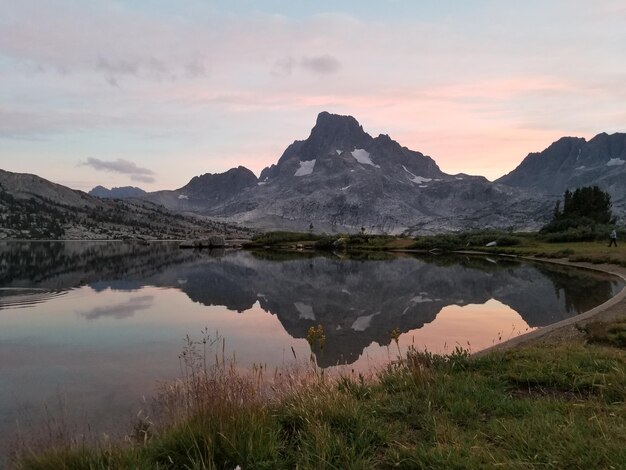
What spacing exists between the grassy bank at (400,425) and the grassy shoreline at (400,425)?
2 centimetres

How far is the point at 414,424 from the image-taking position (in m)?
7.94

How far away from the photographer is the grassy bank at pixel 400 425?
20.5ft

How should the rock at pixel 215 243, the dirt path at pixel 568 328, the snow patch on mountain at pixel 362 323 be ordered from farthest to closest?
the rock at pixel 215 243 → the snow patch on mountain at pixel 362 323 → the dirt path at pixel 568 328

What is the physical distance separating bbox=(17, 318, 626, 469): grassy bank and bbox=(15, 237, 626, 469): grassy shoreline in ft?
0.07

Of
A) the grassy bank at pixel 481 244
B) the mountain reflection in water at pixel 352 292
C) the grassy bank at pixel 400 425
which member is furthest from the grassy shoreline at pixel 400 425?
the grassy bank at pixel 481 244

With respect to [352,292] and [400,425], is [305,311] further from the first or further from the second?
[400,425]

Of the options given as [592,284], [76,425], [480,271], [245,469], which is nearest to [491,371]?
[245,469]

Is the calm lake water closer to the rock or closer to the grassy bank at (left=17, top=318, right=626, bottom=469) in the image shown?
the grassy bank at (left=17, top=318, right=626, bottom=469)

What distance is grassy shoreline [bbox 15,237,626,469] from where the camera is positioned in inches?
246

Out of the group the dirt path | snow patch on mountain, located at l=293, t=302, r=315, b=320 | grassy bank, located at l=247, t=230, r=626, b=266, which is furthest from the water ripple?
grassy bank, located at l=247, t=230, r=626, b=266

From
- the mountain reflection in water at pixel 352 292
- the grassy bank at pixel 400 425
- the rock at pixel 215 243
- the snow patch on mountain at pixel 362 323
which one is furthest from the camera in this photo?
the rock at pixel 215 243

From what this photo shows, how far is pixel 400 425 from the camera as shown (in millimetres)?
7824

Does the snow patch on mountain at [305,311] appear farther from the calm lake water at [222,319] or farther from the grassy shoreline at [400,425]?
the grassy shoreline at [400,425]

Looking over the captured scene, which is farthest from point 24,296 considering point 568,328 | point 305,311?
point 568,328
